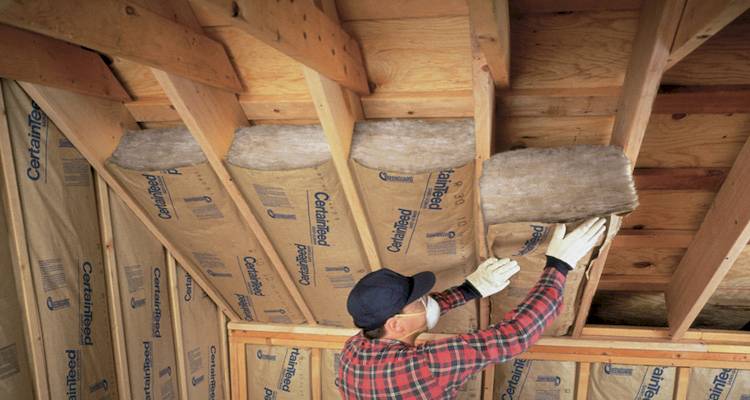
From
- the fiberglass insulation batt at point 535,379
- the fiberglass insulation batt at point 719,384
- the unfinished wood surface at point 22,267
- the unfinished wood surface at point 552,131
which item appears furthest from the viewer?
the fiberglass insulation batt at point 535,379

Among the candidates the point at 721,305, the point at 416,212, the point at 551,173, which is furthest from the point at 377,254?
the point at 721,305

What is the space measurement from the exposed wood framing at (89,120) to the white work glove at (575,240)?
1806 millimetres

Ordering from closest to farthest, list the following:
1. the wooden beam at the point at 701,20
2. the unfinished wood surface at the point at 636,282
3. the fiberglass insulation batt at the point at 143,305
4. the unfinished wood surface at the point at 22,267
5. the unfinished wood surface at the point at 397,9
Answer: the wooden beam at the point at 701,20, the unfinished wood surface at the point at 397,9, the unfinished wood surface at the point at 22,267, the fiberglass insulation batt at the point at 143,305, the unfinished wood surface at the point at 636,282

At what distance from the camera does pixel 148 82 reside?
6.65ft

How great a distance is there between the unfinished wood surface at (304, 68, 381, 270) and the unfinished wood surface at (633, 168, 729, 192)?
113 cm

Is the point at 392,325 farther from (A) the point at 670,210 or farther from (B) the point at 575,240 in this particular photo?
(A) the point at 670,210

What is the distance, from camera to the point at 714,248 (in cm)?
208

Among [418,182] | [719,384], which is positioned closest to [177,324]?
[418,182]

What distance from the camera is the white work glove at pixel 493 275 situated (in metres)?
A: 2.00

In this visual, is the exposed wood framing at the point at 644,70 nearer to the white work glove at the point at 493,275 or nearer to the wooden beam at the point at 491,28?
the wooden beam at the point at 491,28

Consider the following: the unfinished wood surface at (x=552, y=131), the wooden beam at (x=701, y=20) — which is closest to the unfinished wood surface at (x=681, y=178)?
the unfinished wood surface at (x=552, y=131)

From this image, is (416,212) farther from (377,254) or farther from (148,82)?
(148,82)

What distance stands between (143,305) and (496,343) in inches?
76.1

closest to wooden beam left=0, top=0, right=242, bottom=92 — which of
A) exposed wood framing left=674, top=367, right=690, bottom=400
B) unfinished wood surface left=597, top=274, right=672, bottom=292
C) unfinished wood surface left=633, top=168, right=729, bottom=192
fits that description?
unfinished wood surface left=633, top=168, right=729, bottom=192
